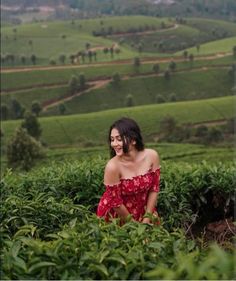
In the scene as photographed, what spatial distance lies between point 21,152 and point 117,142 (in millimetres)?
37837

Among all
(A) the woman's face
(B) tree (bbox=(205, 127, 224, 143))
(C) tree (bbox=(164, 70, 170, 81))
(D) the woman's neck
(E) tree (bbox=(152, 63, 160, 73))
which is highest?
(A) the woman's face

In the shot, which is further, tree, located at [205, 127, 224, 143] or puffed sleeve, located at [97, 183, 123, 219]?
tree, located at [205, 127, 224, 143]

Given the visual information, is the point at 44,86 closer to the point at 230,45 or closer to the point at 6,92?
the point at 6,92

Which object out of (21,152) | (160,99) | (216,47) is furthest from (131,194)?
(216,47)

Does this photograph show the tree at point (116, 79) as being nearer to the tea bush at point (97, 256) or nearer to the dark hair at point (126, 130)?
the dark hair at point (126, 130)

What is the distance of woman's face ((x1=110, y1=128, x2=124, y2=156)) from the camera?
5.34 meters

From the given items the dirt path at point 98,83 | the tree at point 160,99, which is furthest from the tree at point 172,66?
the tree at point 160,99

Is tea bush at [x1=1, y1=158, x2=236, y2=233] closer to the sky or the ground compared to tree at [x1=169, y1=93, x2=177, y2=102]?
closer to the sky

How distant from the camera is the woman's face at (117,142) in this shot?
5340 millimetres

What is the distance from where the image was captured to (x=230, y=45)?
430 ft

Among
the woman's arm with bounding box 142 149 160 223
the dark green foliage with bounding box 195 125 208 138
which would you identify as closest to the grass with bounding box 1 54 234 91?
the dark green foliage with bounding box 195 125 208 138

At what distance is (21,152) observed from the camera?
4228 cm

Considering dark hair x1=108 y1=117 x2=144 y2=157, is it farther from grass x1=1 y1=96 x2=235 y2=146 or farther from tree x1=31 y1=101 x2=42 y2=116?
tree x1=31 y1=101 x2=42 y2=116

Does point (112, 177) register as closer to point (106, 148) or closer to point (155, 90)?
point (106, 148)
